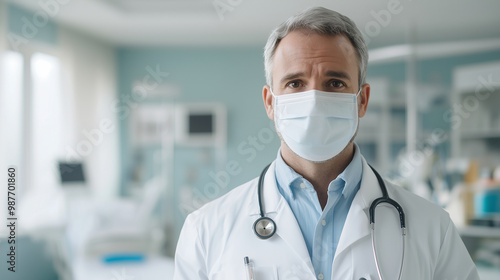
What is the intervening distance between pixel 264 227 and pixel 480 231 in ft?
6.87

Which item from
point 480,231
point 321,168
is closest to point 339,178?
point 321,168

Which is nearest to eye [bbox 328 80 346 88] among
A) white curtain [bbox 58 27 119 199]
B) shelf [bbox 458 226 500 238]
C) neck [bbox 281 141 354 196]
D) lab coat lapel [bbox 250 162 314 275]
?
neck [bbox 281 141 354 196]

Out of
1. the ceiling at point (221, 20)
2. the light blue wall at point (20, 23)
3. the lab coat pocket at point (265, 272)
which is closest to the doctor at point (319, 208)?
the lab coat pocket at point (265, 272)

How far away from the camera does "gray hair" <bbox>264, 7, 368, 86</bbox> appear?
3.27 feet

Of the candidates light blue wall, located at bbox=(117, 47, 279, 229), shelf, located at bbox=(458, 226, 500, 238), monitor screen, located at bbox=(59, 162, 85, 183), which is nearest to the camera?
shelf, located at bbox=(458, 226, 500, 238)

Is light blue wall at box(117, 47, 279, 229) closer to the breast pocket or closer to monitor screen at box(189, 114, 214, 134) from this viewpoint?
monitor screen at box(189, 114, 214, 134)

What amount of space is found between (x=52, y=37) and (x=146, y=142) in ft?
4.51

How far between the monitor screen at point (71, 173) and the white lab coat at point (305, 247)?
6.50ft

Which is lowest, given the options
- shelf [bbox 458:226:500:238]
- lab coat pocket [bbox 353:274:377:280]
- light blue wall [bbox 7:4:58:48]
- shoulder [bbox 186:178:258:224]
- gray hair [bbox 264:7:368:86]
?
shelf [bbox 458:226:500:238]

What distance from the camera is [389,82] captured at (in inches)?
177

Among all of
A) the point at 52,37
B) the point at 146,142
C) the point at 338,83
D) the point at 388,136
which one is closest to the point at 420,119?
the point at 388,136

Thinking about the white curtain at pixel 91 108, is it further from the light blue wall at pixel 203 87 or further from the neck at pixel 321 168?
the neck at pixel 321 168

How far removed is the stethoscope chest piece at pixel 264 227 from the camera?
38.2 inches

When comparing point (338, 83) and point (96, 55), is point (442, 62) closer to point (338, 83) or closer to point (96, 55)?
point (96, 55)
